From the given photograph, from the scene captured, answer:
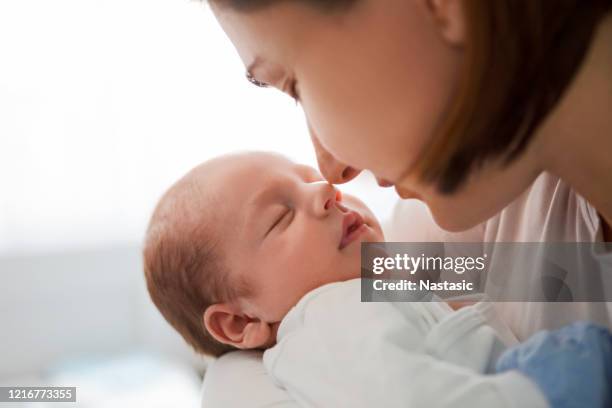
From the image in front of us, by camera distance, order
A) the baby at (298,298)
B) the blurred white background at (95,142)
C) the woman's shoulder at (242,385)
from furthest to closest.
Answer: the blurred white background at (95,142) → the woman's shoulder at (242,385) → the baby at (298,298)

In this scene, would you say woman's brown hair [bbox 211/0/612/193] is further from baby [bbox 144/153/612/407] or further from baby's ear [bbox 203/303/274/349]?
baby's ear [bbox 203/303/274/349]

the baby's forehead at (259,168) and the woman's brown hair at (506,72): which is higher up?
the woman's brown hair at (506,72)

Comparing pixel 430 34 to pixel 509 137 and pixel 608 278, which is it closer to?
pixel 509 137

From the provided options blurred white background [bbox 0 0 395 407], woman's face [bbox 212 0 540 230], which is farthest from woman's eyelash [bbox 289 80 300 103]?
blurred white background [bbox 0 0 395 407]

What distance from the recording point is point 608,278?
76 cm

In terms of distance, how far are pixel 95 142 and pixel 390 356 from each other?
126 centimetres

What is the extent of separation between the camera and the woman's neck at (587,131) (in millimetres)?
651

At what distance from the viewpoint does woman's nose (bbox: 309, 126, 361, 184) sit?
865 mm

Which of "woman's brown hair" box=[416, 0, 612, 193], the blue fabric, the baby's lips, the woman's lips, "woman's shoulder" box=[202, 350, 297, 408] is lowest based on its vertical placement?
"woman's shoulder" box=[202, 350, 297, 408]

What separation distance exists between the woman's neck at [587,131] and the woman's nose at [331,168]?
25 cm

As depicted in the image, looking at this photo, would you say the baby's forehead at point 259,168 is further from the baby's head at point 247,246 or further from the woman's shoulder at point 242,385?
the woman's shoulder at point 242,385

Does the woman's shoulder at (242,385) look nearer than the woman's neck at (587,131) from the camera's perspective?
No

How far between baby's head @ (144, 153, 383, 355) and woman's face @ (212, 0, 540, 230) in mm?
197

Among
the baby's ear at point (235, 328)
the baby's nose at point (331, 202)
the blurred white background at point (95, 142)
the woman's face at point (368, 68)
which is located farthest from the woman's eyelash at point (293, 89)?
the blurred white background at point (95, 142)
